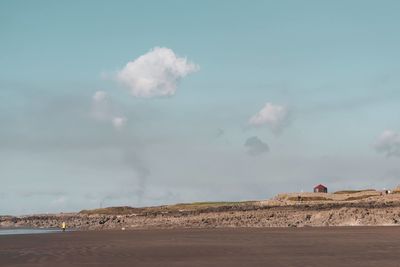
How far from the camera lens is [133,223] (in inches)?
3061

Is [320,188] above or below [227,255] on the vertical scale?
above

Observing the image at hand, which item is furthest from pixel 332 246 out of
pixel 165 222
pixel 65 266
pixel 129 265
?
pixel 165 222

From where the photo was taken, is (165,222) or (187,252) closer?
(187,252)

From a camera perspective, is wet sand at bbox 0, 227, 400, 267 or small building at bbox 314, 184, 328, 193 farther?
small building at bbox 314, 184, 328, 193

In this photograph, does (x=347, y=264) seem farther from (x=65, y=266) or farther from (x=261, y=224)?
(x=261, y=224)

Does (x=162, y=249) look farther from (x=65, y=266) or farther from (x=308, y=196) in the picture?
(x=308, y=196)

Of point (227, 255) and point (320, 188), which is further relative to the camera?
point (320, 188)

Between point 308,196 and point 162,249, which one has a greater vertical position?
point 308,196

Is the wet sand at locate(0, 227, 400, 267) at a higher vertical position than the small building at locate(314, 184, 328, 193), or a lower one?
lower

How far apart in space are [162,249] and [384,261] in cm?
1369

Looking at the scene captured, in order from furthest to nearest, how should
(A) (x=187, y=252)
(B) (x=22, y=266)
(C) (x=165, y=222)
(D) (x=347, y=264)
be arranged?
(C) (x=165, y=222), (A) (x=187, y=252), (B) (x=22, y=266), (D) (x=347, y=264)

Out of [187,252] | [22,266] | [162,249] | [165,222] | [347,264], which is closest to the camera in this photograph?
[347,264]

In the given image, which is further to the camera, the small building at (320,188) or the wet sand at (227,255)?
the small building at (320,188)

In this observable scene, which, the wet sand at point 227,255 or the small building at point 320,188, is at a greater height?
the small building at point 320,188
